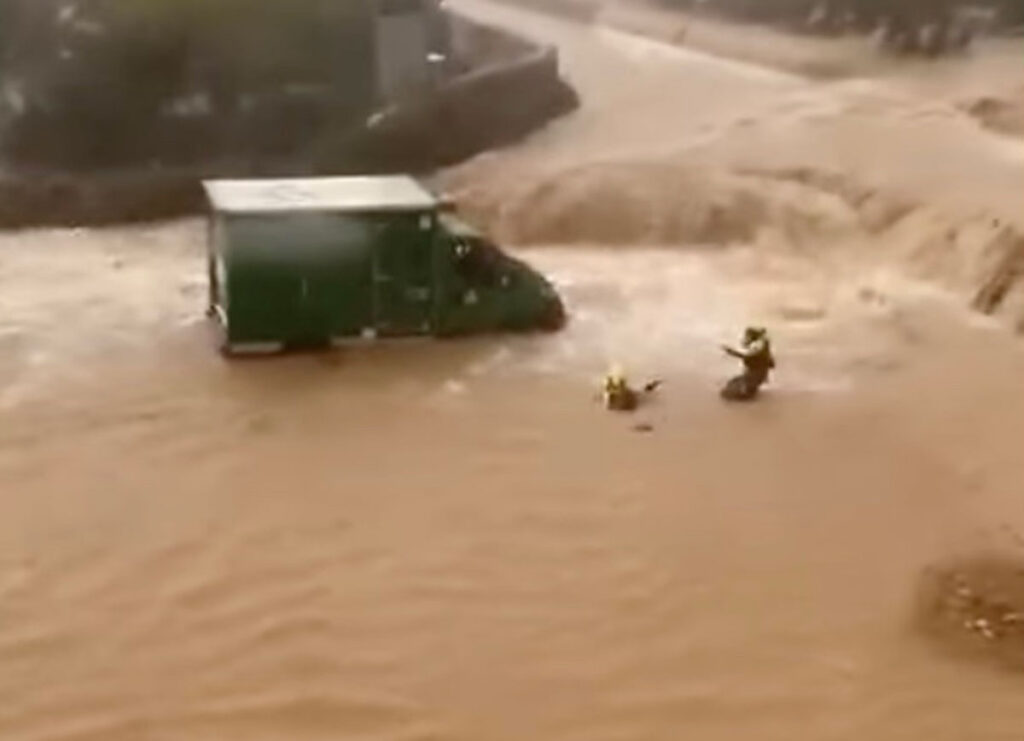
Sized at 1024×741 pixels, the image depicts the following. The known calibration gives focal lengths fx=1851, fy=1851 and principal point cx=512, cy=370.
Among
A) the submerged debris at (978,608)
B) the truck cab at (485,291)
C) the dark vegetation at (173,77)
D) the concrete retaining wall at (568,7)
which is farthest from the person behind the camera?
the concrete retaining wall at (568,7)

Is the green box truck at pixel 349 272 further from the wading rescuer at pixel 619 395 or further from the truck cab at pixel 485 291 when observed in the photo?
the wading rescuer at pixel 619 395

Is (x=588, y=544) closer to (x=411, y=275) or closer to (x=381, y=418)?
(x=381, y=418)

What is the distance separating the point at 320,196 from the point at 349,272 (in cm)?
40

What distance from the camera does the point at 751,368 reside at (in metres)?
6.65

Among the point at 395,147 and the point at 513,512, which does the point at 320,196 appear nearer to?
the point at 513,512

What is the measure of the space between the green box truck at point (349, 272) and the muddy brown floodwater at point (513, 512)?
0.11 m

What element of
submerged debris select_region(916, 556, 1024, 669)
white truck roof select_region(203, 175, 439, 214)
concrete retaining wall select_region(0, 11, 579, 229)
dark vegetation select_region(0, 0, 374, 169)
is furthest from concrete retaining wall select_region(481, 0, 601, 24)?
submerged debris select_region(916, 556, 1024, 669)

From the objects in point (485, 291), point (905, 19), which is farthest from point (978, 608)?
point (905, 19)

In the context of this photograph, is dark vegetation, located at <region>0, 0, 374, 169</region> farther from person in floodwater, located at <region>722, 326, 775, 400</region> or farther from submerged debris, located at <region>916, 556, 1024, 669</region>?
submerged debris, located at <region>916, 556, 1024, 669</region>

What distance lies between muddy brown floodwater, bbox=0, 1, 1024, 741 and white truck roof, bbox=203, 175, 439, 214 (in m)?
0.55

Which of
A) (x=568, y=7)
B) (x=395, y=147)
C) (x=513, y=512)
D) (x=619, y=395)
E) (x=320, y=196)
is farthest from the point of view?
(x=568, y=7)

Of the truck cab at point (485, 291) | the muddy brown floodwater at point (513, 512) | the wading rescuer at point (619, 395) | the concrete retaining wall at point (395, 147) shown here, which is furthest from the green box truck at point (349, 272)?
the concrete retaining wall at point (395, 147)

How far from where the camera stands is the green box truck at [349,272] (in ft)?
22.6

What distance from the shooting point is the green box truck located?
689 centimetres
